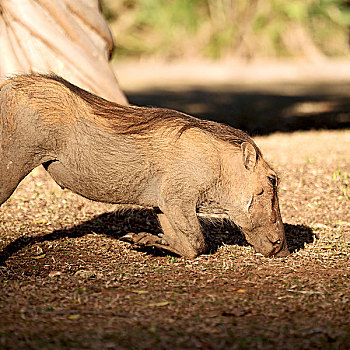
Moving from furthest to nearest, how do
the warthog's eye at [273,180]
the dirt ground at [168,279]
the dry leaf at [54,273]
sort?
the warthog's eye at [273,180], the dry leaf at [54,273], the dirt ground at [168,279]

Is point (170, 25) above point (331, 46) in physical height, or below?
above

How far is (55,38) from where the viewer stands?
17.2 ft

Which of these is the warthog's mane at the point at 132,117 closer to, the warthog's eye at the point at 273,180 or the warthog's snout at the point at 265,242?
the warthog's eye at the point at 273,180

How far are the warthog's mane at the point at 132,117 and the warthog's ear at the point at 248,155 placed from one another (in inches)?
2.9

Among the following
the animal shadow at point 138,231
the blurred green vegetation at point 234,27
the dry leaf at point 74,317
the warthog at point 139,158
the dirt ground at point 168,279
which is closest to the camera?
the dirt ground at point 168,279

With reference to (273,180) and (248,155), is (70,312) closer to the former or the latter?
(248,155)

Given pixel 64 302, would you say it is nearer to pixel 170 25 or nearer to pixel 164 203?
pixel 164 203

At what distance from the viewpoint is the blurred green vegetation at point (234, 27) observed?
14719 millimetres

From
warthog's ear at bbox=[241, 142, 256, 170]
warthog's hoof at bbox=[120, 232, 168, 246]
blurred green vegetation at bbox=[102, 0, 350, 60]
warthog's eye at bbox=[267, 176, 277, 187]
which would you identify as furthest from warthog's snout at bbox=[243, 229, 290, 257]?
blurred green vegetation at bbox=[102, 0, 350, 60]

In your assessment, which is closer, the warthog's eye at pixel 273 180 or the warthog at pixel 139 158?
the warthog at pixel 139 158

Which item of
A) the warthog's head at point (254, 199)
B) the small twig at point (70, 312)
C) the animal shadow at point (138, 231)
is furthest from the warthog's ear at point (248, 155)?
the small twig at point (70, 312)

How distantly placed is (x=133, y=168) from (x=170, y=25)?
11.8 m

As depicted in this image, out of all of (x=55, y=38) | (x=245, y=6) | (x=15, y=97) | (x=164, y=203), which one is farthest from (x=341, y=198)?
(x=245, y=6)

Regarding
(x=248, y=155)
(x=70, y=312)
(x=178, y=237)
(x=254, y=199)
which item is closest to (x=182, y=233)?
(x=178, y=237)
